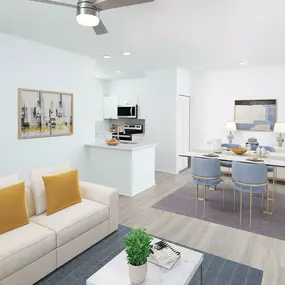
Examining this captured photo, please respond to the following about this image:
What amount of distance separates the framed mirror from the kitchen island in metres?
2.61

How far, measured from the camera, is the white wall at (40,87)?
3.68 meters

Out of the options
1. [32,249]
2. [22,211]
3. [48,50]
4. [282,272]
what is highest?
[48,50]

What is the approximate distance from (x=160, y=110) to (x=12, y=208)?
15.4 ft

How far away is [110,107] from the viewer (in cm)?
760

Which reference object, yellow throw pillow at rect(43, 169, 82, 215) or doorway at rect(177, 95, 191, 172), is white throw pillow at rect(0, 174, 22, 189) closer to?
yellow throw pillow at rect(43, 169, 82, 215)

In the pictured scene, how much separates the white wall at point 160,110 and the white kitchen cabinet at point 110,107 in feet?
2.67

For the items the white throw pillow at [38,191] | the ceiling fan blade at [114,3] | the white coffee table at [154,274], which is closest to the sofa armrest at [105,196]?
the white throw pillow at [38,191]

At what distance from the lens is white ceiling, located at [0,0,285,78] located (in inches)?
103

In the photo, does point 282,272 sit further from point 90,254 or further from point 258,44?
point 258,44

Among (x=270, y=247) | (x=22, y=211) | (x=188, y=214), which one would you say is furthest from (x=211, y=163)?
(x=22, y=211)

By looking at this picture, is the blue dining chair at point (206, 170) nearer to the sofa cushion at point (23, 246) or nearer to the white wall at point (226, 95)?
the sofa cushion at point (23, 246)

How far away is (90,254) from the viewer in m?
2.69

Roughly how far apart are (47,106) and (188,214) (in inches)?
117

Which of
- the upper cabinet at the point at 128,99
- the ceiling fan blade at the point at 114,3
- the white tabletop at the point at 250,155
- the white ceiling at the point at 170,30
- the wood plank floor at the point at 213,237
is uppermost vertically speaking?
the white ceiling at the point at 170,30
